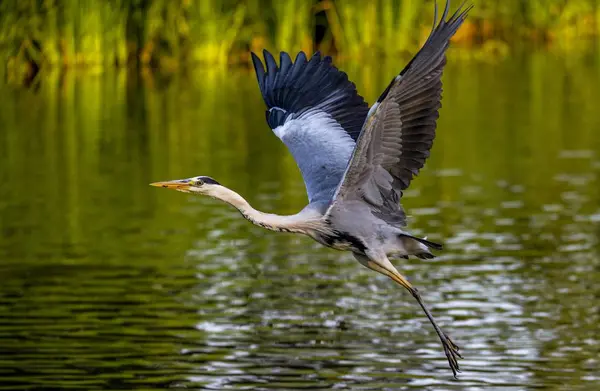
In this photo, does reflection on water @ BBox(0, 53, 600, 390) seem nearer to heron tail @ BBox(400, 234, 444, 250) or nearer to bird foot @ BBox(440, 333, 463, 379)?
bird foot @ BBox(440, 333, 463, 379)

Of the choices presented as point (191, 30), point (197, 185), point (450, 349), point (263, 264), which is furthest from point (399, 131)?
point (191, 30)

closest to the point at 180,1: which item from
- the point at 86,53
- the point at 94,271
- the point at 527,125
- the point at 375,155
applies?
the point at 86,53

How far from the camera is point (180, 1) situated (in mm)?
26531

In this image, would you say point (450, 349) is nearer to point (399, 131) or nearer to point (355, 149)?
point (399, 131)

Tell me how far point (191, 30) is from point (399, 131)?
1891 cm

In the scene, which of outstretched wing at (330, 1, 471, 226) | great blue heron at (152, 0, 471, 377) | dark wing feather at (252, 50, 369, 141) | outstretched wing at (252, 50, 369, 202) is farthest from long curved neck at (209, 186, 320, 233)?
dark wing feather at (252, 50, 369, 141)

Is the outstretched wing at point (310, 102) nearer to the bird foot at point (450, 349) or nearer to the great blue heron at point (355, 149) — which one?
the great blue heron at point (355, 149)

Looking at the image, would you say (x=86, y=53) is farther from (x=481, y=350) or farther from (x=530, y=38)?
(x=481, y=350)

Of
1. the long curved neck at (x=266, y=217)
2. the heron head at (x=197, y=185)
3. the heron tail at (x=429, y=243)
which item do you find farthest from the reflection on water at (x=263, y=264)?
the heron head at (x=197, y=185)

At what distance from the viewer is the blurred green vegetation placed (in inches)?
991

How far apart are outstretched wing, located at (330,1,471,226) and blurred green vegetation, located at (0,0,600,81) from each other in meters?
17.0

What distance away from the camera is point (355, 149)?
26.0ft

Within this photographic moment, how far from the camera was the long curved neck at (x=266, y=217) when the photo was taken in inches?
315

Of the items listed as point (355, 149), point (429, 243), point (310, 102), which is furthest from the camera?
point (310, 102)
